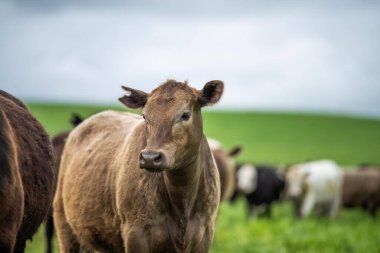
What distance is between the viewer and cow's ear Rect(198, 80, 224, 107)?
6.28 m

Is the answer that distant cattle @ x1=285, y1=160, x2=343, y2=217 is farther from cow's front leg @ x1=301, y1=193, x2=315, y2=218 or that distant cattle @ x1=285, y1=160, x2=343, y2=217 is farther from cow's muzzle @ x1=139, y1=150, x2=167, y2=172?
cow's muzzle @ x1=139, y1=150, x2=167, y2=172

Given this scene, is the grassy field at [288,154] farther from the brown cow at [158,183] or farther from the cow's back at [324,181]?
the brown cow at [158,183]

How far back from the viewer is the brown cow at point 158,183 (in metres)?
5.91

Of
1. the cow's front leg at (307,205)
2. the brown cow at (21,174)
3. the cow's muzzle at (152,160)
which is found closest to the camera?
the brown cow at (21,174)

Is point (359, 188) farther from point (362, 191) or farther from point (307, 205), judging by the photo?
point (307, 205)

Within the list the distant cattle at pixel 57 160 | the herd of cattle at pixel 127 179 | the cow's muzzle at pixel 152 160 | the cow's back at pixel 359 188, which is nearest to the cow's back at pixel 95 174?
the herd of cattle at pixel 127 179

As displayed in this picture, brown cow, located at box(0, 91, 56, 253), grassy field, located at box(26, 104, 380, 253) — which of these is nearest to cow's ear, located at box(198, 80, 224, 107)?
brown cow, located at box(0, 91, 56, 253)

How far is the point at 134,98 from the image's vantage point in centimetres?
646

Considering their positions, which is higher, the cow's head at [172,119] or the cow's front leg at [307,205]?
the cow's head at [172,119]

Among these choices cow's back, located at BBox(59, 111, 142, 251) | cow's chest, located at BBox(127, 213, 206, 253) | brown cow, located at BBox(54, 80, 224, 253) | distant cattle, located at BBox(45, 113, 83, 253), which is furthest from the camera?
distant cattle, located at BBox(45, 113, 83, 253)

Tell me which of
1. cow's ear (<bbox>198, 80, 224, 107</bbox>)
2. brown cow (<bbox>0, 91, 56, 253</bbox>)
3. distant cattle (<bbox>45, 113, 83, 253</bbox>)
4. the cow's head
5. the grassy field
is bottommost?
the grassy field

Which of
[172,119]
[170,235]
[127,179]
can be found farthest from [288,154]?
[172,119]

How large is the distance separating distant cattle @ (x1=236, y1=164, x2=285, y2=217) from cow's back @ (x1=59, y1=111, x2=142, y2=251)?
16.4 meters

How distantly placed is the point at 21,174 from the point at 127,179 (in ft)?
3.68
